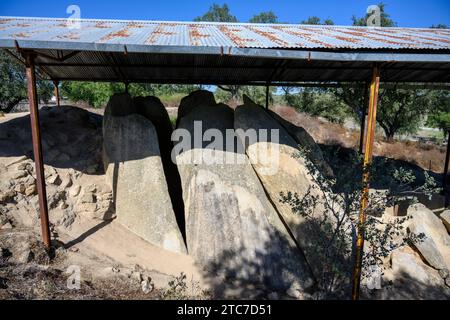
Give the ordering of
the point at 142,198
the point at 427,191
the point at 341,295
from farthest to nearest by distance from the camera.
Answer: the point at 142,198, the point at 341,295, the point at 427,191

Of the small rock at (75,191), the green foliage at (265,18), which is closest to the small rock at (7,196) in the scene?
the small rock at (75,191)

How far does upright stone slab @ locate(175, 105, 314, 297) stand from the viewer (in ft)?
17.7

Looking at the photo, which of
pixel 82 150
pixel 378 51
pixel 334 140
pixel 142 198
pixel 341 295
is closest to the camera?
pixel 378 51

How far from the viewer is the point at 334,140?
19.5 meters

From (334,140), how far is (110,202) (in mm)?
16332

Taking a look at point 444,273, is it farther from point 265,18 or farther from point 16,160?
point 265,18

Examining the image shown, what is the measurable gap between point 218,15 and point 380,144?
31483 millimetres

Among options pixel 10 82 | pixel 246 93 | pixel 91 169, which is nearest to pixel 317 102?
pixel 246 93

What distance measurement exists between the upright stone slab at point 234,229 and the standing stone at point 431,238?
121 inches

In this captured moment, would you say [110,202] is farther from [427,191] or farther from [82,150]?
[427,191]

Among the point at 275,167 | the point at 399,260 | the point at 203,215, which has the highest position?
the point at 275,167

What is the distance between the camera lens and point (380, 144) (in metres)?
19.1

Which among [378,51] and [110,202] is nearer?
[378,51]

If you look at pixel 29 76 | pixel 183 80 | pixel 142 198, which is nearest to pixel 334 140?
pixel 183 80
